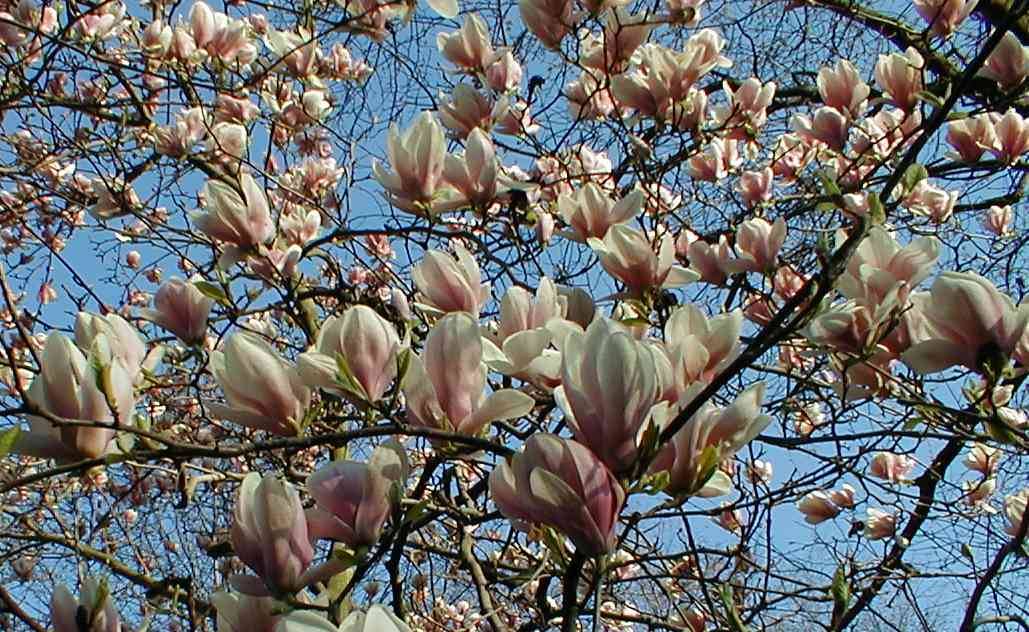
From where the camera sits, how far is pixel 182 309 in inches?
48.8

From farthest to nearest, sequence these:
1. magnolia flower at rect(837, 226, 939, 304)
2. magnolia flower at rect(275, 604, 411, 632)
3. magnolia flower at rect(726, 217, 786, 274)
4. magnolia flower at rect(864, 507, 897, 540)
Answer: magnolia flower at rect(864, 507, 897, 540), magnolia flower at rect(726, 217, 786, 274), magnolia flower at rect(837, 226, 939, 304), magnolia flower at rect(275, 604, 411, 632)

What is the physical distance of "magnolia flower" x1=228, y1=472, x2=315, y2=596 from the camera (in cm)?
73

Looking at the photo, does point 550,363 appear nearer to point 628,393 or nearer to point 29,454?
point 628,393

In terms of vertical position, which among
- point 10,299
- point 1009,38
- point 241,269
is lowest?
point 10,299

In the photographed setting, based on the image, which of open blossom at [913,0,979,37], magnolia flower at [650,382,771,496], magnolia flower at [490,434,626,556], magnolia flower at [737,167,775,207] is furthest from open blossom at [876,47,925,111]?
magnolia flower at [490,434,626,556]

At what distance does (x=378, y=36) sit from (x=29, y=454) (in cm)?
127

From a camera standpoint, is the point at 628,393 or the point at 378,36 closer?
the point at 628,393

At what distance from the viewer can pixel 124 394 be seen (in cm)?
80

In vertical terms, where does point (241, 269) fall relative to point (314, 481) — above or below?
above

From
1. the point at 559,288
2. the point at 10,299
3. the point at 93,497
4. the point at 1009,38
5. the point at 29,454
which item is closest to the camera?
the point at 29,454

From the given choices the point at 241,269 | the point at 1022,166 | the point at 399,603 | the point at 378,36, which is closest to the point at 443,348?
the point at 399,603

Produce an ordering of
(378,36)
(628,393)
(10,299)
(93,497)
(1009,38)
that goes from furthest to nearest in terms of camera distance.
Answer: (93,497) < (378,36) < (1009,38) < (10,299) < (628,393)

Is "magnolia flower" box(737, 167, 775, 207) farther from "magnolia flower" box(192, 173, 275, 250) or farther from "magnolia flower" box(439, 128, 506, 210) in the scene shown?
"magnolia flower" box(192, 173, 275, 250)

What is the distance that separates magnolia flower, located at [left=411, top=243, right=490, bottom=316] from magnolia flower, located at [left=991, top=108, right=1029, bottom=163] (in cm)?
124
